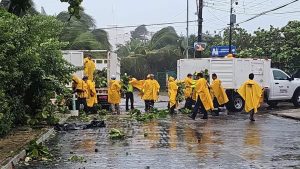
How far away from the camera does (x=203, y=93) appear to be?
66.5ft

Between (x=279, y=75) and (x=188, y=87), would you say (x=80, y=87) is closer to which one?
(x=188, y=87)

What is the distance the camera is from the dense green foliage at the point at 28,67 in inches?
483

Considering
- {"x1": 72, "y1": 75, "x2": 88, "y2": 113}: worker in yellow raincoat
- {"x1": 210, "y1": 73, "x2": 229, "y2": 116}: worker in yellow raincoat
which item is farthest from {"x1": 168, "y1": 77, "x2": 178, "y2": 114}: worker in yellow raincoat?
{"x1": 72, "y1": 75, "x2": 88, "y2": 113}: worker in yellow raincoat

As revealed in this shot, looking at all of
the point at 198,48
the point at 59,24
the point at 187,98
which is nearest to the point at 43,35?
the point at 59,24

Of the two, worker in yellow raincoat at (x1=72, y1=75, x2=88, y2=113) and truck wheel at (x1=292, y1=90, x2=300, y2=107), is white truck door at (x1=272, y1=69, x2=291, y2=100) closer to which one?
truck wheel at (x1=292, y1=90, x2=300, y2=107)

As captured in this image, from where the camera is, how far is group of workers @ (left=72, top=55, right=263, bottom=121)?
2028 cm

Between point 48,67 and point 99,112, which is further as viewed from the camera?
point 99,112

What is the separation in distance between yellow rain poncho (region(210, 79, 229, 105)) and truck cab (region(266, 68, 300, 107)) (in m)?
3.77

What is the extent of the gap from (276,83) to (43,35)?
13384 mm

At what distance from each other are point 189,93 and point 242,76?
2.69m

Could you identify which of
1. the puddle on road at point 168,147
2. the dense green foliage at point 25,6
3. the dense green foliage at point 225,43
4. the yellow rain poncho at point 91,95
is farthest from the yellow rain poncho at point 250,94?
the dense green foliage at point 225,43

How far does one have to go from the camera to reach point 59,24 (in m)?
16.5

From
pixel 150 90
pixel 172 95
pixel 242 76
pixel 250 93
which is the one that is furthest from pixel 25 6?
pixel 242 76

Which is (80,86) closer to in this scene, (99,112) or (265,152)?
(99,112)
